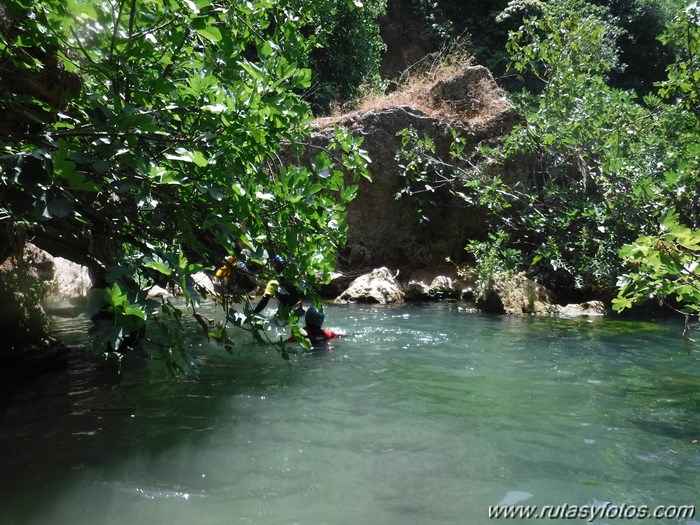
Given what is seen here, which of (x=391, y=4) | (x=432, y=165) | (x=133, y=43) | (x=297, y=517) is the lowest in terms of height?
(x=297, y=517)

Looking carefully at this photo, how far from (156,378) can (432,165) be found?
9893 millimetres

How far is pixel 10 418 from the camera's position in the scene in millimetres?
4293

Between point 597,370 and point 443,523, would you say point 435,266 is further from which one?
point 443,523

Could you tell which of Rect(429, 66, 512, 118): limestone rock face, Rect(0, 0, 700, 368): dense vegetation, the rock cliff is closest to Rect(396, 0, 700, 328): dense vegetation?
the rock cliff

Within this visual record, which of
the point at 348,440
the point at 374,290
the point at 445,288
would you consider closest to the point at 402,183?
the point at 445,288

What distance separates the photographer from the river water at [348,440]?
309 cm

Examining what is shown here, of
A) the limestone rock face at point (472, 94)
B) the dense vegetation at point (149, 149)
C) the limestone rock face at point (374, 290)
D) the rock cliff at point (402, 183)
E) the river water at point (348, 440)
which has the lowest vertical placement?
the river water at point (348, 440)

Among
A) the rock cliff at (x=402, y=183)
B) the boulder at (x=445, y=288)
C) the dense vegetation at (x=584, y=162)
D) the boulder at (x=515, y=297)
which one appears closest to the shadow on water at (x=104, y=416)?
the boulder at (x=515, y=297)

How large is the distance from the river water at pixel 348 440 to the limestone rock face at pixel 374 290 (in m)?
5.56

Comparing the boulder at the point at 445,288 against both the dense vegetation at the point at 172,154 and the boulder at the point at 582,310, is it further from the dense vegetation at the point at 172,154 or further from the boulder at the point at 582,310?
the dense vegetation at the point at 172,154

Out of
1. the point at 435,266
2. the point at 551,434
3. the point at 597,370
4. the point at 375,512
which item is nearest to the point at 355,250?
the point at 435,266

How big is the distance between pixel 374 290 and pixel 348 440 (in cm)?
867

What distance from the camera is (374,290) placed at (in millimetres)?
12625

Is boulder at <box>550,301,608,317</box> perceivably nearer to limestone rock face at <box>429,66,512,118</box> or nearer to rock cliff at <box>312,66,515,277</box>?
rock cliff at <box>312,66,515,277</box>
